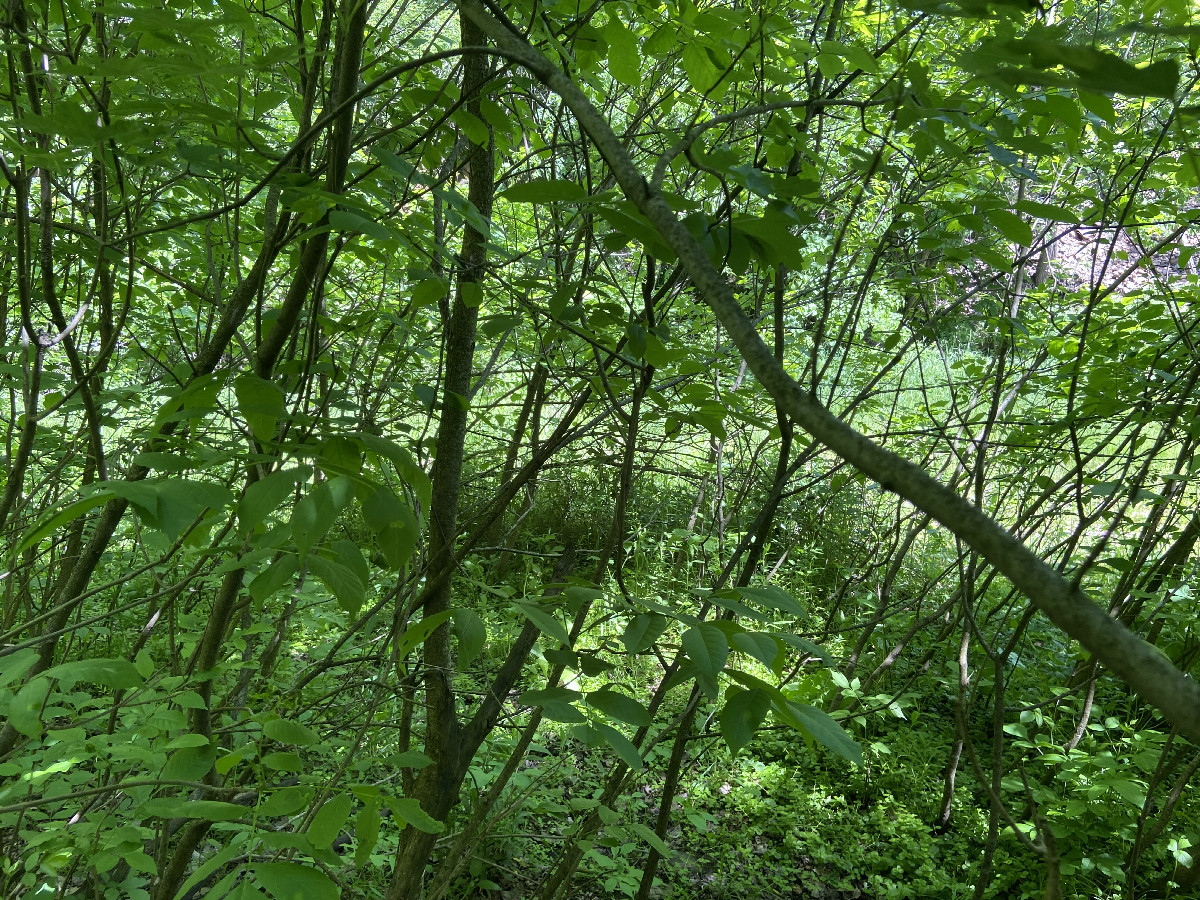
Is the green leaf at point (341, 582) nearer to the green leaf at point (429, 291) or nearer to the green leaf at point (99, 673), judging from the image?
the green leaf at point (99, 673)

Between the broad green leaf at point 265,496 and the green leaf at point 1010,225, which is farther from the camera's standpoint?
the green leaf at point 1010,225

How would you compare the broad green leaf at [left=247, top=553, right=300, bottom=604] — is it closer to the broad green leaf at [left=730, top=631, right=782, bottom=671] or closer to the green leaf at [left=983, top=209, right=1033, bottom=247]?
the broad green leaf at [left=730, top=631, right=782, bottom=671]

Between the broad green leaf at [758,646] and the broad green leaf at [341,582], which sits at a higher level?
the broad green leaf at [758,646]

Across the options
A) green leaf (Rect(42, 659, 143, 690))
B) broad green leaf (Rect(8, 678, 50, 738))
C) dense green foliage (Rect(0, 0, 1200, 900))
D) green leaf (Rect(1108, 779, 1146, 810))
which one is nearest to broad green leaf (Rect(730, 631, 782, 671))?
dense green foliage (Rect(0, 0, 1200, 900))

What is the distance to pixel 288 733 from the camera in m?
1.18

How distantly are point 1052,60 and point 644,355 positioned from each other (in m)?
0.74

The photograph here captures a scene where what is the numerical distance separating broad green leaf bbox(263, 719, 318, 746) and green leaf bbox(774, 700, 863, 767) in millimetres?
784

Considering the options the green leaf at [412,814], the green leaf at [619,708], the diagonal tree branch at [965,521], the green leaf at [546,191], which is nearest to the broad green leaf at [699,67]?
the green leaf at [546,191]

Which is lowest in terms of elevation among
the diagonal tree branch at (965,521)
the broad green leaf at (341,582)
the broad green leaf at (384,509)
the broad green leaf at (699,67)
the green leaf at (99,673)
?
the green leaf at (99,673)

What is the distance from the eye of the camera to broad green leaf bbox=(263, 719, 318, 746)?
1.16 metres

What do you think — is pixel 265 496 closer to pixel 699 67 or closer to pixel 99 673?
pixel 99 673

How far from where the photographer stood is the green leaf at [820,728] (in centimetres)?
79

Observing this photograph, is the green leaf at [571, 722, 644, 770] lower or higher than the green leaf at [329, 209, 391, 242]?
lower

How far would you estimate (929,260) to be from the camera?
10.4ft
